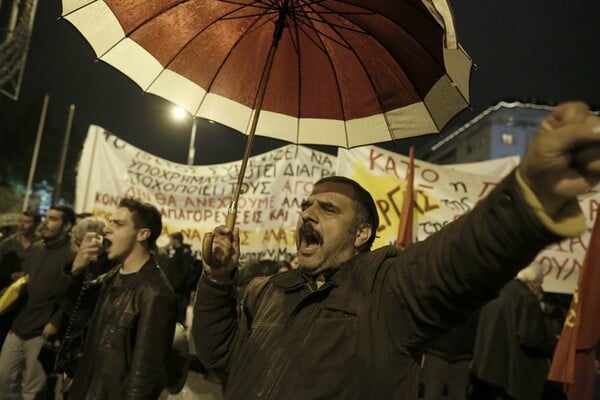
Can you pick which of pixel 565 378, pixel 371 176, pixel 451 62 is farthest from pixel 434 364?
pixel 451 62

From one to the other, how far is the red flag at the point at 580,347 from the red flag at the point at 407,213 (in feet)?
7.14

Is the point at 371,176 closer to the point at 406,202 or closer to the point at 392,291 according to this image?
the point at 406,202

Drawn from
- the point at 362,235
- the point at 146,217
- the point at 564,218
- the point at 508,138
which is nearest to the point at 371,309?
the point at 362,235

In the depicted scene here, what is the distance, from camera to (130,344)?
3.37 m

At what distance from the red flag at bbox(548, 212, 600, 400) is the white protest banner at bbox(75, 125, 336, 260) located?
4.28 m

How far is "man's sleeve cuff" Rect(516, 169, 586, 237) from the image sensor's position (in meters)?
1.17

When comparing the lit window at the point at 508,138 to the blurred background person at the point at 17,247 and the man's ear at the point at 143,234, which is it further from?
the man's ear at the point at 143,234

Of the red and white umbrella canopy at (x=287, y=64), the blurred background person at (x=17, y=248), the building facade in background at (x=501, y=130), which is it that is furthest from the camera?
the building facade in background at (x=501, y=130)

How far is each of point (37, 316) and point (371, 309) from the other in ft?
15.2

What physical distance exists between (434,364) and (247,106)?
413 cm

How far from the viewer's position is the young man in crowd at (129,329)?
321cm

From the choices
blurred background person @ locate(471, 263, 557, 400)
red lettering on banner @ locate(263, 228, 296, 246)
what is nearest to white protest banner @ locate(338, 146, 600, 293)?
red lettering on banner @ locate(263, 228, 296, 246)

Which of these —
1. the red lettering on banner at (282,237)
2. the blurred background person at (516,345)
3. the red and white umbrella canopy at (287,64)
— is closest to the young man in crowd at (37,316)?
the red and white umbrella canopy at (287,64)

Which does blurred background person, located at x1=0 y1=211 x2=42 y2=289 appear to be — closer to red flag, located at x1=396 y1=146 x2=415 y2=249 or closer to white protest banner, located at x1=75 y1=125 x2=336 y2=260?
white protest banner, located at x1=75 y1=125 x2=336 y2=260
